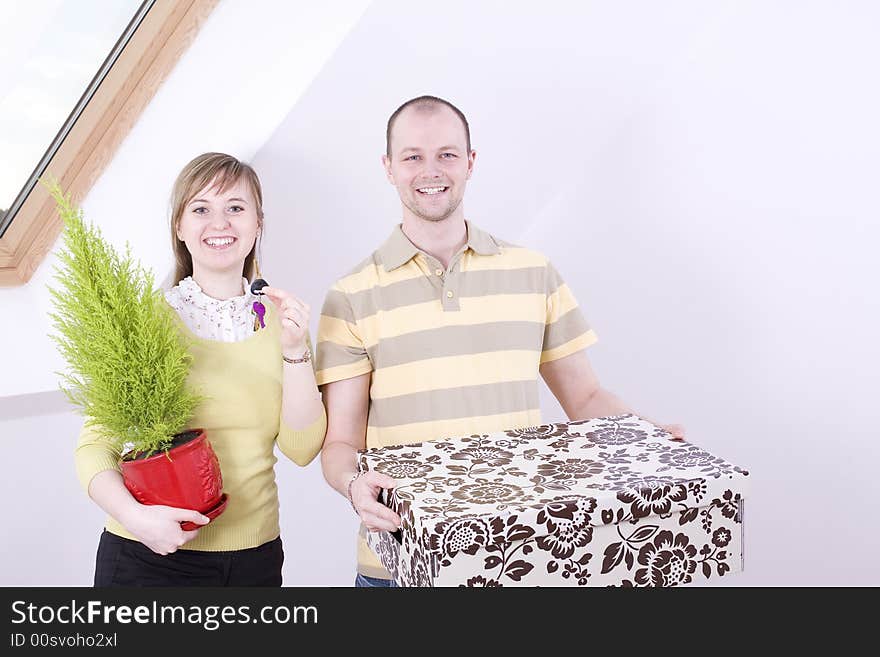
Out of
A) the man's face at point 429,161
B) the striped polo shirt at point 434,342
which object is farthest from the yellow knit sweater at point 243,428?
the man's face at point 429,161

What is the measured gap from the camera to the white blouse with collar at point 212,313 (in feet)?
4.91

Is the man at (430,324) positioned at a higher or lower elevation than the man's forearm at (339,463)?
higher

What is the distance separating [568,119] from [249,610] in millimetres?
1388

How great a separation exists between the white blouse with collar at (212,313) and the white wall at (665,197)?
1.28 feet

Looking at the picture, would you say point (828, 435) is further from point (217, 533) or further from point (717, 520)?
point (217, 533)

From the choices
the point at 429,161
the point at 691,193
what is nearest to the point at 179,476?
the point at 429,161

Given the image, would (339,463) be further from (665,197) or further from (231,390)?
(665,197)

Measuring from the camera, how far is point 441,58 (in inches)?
72.3

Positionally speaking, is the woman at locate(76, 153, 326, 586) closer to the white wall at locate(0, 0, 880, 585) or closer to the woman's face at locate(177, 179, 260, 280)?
the woman's face at locate(177, 179, 260, 280)

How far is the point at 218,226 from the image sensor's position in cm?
149

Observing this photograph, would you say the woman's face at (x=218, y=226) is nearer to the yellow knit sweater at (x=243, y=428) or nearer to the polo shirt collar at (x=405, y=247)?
the yellow knit sweater at (x=243, y=428)

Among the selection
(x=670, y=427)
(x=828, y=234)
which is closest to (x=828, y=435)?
(x=828, y=234)

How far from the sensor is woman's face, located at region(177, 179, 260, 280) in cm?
149

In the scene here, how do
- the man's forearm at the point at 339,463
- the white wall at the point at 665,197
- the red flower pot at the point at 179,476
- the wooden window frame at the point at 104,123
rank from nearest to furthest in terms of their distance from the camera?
the red flower pot at the point at 179,476, the man's forearm at the point at 339,463, the wooden window frame at the point at 104,123, the white wall at the point at 665,197
